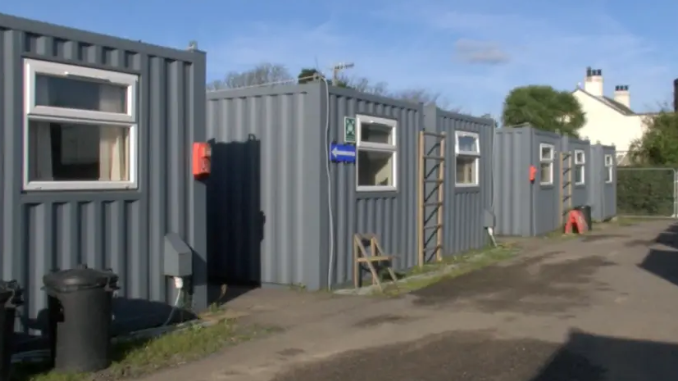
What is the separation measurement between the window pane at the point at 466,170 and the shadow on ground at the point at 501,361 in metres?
8.92

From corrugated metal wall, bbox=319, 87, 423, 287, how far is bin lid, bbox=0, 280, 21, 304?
6051 millimetres

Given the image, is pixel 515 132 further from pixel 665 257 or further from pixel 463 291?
pixel 463 291

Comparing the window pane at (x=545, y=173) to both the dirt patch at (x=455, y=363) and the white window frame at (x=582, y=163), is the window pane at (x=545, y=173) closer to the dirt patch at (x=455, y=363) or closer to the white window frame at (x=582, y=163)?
the white window frame at (x=582, y=163)

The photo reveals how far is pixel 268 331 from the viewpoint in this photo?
9.72 metres

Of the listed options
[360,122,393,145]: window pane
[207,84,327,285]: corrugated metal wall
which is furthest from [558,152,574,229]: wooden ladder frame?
→ [207,84,327,285]: corrugated metal wall

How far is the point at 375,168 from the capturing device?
560 inches

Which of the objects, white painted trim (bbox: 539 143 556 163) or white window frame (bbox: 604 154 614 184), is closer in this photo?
white painted trim (bbox: 539 143 556 163)

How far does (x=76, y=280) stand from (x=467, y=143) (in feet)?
40.3

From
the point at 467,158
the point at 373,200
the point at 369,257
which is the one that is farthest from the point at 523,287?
the point at 467,158

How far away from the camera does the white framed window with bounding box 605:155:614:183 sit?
1229 inches

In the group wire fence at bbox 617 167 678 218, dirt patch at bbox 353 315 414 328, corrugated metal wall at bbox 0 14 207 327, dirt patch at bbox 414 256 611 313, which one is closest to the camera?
corrugated metal wall at bbox 0 14 207 327

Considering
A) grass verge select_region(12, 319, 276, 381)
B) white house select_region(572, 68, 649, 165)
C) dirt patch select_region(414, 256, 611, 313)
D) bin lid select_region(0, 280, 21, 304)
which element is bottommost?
grass verge select_region(12, 319, 276, 381)

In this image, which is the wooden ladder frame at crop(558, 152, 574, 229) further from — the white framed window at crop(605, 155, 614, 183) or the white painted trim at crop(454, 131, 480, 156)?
the white painted trim at crop(454, 131, 480, 156)

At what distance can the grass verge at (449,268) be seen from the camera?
1340 centimetres
